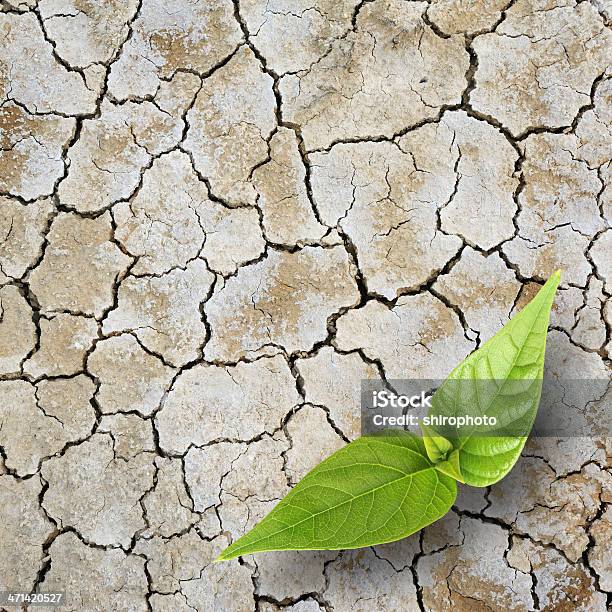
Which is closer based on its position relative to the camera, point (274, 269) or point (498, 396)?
point (498, 396)

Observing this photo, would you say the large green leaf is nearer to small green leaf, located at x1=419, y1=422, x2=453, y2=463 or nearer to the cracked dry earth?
small green leaf, located at x1=419, y1=422, x2=453, y2=463

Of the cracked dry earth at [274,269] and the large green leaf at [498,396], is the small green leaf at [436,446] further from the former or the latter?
the cracked dry earth at [274,269]

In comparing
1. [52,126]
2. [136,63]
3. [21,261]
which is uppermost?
[136,63]

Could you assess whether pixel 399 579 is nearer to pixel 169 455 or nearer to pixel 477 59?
pixel 169 455

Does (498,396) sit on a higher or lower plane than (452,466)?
higher

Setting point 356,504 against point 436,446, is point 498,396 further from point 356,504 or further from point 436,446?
point 356,504

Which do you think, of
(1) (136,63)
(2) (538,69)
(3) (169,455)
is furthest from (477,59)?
(3) (169,455)

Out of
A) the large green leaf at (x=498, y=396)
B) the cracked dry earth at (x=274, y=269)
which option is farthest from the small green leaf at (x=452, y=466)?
the cracked dry earth at (x=274, y=269)

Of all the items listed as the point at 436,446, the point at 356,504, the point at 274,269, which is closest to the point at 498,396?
the point at 436,446
